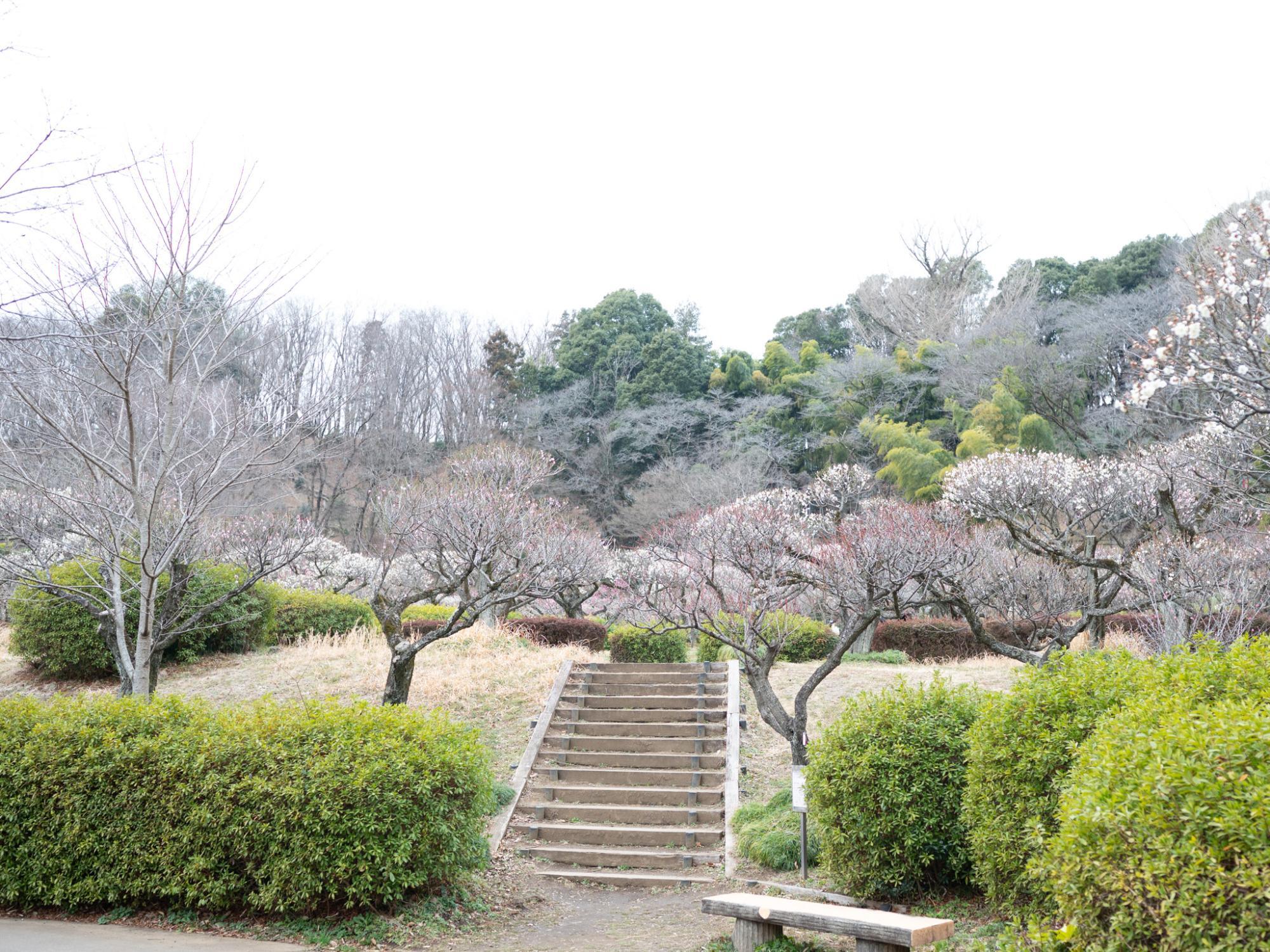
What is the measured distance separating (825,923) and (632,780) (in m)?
6.88

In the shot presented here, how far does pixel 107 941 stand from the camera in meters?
5.16

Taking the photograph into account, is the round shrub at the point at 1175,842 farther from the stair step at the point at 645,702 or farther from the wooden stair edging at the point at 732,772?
the stair step at the point at 645,702

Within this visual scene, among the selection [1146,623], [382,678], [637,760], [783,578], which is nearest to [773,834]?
[637,760]

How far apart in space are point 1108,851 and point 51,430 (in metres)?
8.98

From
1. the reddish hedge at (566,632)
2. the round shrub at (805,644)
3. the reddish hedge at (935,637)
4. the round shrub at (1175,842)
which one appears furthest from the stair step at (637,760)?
the reddish hedge at (935,637)

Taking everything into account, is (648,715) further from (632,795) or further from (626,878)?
(626,878)

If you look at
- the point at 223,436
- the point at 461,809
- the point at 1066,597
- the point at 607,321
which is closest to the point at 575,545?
the point at 1066,597

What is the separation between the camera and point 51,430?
27.4ft

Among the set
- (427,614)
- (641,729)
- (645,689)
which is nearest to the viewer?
(641,729)

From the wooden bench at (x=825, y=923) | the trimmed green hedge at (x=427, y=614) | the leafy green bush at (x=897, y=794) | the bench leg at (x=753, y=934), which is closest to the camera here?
the wooden bench at (x=825, y=923)

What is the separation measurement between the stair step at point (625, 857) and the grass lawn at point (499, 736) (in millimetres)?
374

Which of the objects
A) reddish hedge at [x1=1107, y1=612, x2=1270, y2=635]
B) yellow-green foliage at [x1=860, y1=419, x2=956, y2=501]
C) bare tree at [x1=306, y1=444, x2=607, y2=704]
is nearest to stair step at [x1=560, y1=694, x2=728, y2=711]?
bare tree at [x1=306, y1=444, x2=607, y2=704]

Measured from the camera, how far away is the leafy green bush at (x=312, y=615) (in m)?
17.0

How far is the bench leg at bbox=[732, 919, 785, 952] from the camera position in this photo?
4.86 m
